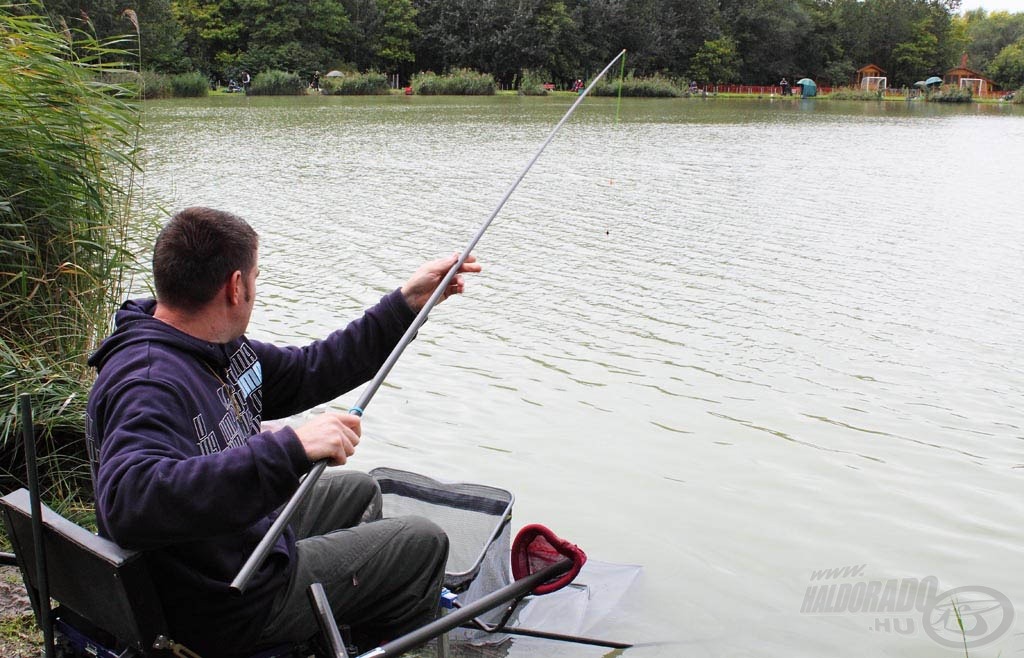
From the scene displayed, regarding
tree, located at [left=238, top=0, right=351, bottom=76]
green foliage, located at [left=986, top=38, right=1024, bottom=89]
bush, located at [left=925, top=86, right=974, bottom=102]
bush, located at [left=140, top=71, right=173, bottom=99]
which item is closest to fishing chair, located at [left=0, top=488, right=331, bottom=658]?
bush, located at [left=140, top=71, right=173, bottom=99]

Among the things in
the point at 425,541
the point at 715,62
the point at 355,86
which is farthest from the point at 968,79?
the point at 425,541

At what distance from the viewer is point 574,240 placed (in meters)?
9.93

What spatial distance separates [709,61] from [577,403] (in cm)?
6184

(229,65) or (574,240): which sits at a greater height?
(229,65)

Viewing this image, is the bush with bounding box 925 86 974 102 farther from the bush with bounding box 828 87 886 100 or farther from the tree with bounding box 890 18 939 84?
the tree with bounding box 890 18 939 84

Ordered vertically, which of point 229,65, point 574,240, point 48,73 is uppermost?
point 229,65

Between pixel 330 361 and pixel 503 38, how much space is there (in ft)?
185

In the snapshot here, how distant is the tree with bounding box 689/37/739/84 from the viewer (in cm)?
6250

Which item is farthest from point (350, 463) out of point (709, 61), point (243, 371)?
point (709, 61)

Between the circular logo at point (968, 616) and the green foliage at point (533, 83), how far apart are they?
158 ft

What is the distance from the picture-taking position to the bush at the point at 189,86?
3906 cm

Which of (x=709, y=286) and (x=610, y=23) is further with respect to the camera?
(x=610, y=23)

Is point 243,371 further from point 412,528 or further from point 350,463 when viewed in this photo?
point 350,463

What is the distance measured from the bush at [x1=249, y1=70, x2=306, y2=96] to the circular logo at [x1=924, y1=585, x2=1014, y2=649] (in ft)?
148
